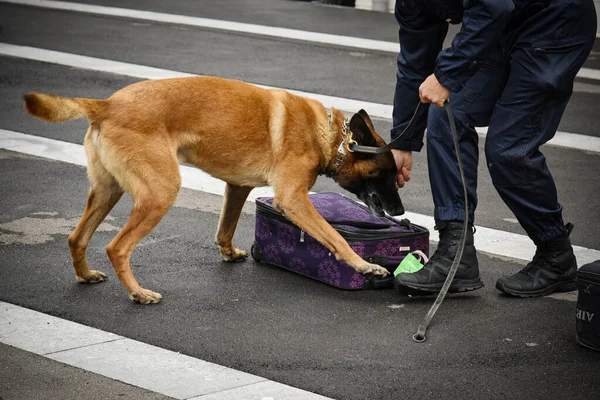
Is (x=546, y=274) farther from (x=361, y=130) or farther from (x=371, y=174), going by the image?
(x=361, y=130)

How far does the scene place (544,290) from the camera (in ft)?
17.6

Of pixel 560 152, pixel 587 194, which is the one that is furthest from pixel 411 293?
pixel 560 152

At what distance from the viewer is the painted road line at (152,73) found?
912 cm

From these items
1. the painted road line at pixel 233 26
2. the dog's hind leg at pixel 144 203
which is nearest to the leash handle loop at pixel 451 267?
the dog's hind leg at pixel 144 203

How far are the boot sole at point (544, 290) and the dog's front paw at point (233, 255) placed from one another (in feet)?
4.82

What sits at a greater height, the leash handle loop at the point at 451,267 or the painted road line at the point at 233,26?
the leash handle loop at the point at 451,267

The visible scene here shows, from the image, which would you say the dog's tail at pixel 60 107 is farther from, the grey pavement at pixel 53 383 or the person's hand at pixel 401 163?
the person's hand at pixel 401 163

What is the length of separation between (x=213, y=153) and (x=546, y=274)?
1895 mm

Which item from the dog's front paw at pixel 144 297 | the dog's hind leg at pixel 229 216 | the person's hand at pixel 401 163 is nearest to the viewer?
the dog's front paw at pixel 144 297

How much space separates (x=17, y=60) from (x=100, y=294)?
719 cm

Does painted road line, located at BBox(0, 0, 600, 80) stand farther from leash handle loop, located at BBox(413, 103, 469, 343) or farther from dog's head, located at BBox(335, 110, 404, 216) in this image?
leash handle loop, located at BBox(413, 103, 469, 343)

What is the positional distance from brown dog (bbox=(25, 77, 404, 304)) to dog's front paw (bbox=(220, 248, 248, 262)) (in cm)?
5

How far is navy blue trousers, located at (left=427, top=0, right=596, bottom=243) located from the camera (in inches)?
195

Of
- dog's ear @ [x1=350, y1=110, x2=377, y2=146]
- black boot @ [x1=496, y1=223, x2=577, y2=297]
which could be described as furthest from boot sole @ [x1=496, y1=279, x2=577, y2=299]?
dog's ear @ [x1=350, y1=110, x2=377, y2=146]
